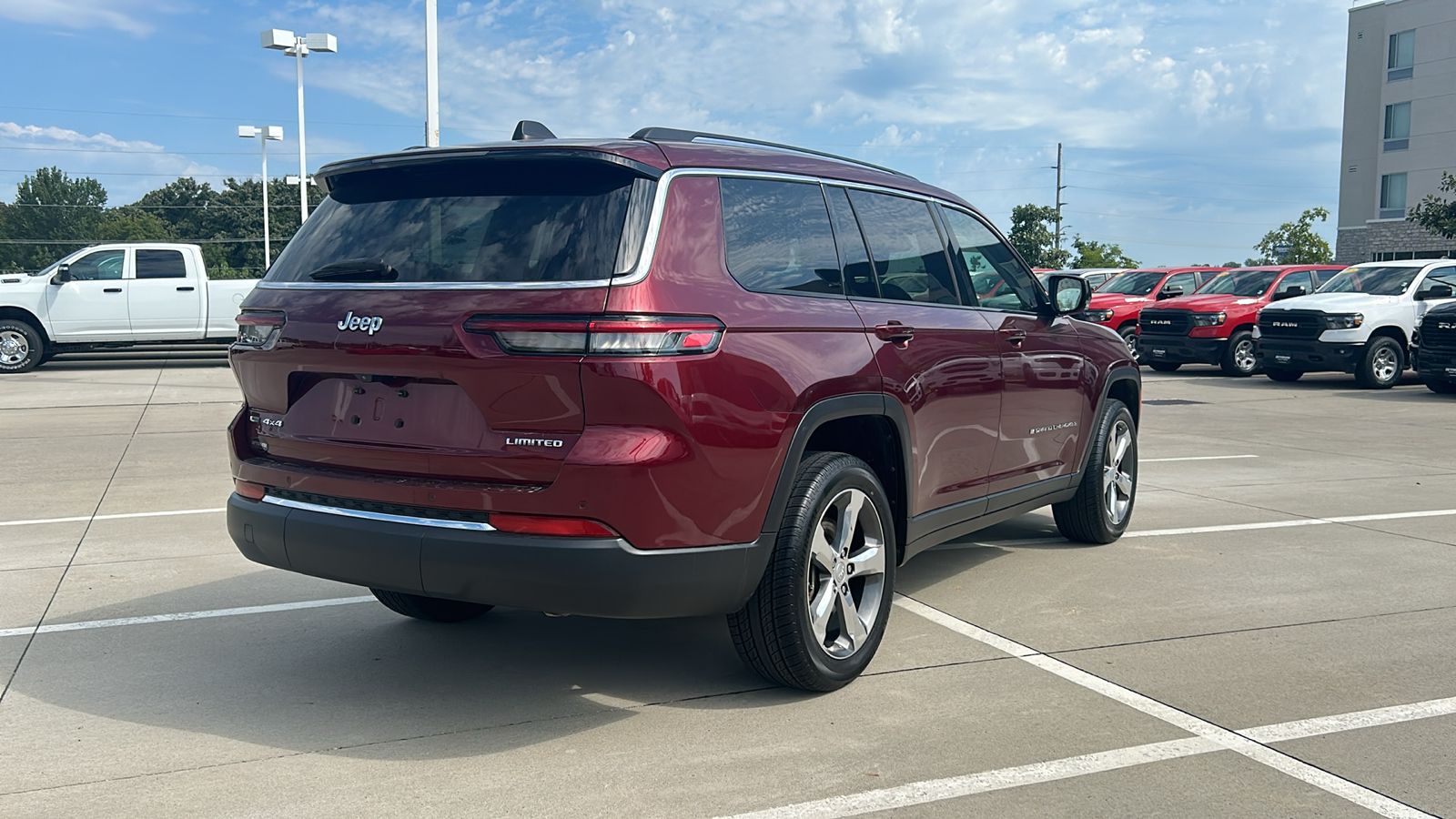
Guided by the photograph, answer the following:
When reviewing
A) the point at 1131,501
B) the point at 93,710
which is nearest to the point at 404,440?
the point at 93,710

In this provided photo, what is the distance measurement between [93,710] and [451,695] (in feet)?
3.88

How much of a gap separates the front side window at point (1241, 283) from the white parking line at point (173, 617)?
19818 mm

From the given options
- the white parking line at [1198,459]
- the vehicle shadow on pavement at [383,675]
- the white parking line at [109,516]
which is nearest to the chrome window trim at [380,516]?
the vehicle shadow on pavement at [383,675]

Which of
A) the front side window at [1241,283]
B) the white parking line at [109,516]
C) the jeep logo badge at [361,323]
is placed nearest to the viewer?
the jeep logo badge at [361,323]

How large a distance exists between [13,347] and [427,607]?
1720 centimetres

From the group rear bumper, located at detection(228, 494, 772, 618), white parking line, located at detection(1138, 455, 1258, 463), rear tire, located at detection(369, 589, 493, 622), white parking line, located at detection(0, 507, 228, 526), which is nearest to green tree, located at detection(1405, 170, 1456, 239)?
white parking line, located at detection(1138, 455, 1258, 463)

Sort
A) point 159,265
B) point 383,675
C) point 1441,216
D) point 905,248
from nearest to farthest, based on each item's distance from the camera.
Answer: point 383,675 → point 905,248 → point 159,265 → point 1441,216

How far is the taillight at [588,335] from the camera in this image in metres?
3.61

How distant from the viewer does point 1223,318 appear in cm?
2128

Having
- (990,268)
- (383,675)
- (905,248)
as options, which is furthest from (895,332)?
(383,675)

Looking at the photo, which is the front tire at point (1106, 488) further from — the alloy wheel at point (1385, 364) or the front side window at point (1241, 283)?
the front side window at point (1241, 283)

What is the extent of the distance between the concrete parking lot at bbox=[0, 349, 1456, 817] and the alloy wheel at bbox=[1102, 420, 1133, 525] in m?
0.22

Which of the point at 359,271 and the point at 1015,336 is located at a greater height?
the point at 359,271

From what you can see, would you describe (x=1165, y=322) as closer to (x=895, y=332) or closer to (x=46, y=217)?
(x=895, y=332)
